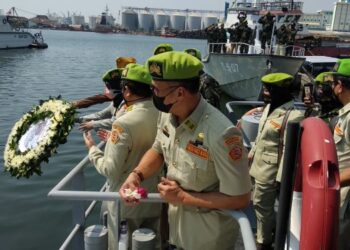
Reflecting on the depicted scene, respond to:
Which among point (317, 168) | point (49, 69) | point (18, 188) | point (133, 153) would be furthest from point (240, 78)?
point (49, 69)

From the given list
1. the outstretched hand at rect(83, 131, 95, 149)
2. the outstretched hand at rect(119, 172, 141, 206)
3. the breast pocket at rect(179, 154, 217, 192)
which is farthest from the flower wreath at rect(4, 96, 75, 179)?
the breast pocket at rect(179, 154, 217, 192)

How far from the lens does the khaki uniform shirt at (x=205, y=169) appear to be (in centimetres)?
182

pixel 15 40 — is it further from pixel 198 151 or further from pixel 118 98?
pixel 198 151

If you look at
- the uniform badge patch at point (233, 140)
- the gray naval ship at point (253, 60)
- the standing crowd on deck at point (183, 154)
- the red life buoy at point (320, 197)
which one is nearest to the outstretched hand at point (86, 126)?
the standing crowd on deck at point (183, 154)

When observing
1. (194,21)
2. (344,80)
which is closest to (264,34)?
(344,80)

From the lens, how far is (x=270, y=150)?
127 inches

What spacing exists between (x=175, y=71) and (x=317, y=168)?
0.92 meters

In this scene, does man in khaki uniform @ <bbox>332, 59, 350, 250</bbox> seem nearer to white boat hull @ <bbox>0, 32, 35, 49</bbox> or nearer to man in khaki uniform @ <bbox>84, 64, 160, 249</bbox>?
man in khaki uniform @ <bbox>84, 64, 160, 249</bbox>

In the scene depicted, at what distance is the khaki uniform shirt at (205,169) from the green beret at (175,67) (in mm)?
171

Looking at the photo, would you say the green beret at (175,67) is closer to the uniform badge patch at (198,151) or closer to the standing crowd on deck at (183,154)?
the standing crowd on deck at (183,154)

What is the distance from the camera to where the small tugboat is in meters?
42.7

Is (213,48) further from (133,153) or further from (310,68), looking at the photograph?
(133,153)

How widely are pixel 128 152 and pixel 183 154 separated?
21.4 inches

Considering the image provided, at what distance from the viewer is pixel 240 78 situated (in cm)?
1531
